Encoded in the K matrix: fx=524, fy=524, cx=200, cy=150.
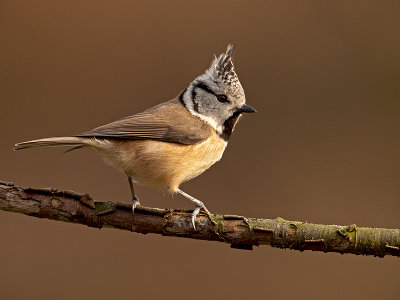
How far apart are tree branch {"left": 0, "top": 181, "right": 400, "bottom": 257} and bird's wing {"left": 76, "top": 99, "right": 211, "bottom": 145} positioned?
500 mm

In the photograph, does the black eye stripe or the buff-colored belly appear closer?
the buff-colored belly

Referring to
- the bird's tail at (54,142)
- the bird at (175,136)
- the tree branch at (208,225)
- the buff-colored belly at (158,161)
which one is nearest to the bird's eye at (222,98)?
the bird at (175,136)

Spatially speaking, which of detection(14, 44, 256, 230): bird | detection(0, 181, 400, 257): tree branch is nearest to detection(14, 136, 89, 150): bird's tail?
detection(14, 44, 256, 230): bird

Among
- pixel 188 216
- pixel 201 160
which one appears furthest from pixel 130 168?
pixel 188 216

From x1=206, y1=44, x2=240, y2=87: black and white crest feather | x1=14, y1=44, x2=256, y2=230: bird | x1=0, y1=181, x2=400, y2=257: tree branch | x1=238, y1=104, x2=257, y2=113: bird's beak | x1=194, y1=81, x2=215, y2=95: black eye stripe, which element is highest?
x1=206, y1=44, x2=240, y2=87: black and white crest feather

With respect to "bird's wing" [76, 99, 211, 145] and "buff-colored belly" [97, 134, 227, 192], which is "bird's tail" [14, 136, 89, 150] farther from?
"buff-colored belly" [97, 134, 227, 192]

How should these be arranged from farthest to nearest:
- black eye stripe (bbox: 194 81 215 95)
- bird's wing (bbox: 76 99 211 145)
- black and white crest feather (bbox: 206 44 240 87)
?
black eye stripe (bbox: 194 81 215 95) < black and white crest feather (bbox: 206 44 240 87) < bird's wing (bbox: 76 99 211 145)

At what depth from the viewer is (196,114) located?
3.52m

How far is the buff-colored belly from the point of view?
3078 mm

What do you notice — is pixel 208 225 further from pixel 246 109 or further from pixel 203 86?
pixel 203 86

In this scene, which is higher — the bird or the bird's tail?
the bird

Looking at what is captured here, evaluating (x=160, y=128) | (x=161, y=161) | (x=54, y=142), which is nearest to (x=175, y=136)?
(x=160, y=128)

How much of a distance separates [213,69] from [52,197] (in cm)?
142

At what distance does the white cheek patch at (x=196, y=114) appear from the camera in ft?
11.3
